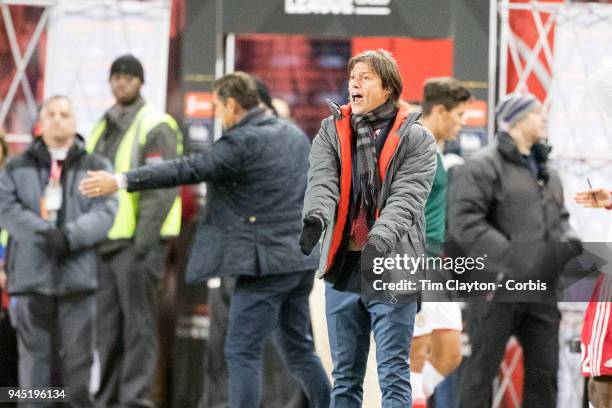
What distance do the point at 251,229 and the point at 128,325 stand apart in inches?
47.4

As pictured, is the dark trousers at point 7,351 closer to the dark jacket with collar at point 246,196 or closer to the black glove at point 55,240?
the black glove at point 55,240

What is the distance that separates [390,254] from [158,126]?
2.28 metres

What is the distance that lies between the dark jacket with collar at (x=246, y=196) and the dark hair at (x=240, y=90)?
54 mm

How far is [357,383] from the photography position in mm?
4082

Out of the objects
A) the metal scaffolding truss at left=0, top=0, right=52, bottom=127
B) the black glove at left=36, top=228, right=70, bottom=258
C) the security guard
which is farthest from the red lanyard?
the metal scaffolding truss at left=0, top=0, right=52, bottom=127

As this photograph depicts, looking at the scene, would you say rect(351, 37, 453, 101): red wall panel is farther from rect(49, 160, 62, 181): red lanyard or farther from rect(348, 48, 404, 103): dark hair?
rect(348, 48, 404, 103): dark hair

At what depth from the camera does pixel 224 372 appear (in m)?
6.16

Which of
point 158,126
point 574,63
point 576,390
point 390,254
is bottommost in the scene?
point 576,390

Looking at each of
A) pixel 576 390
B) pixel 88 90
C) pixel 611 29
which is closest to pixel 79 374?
pixel 88 90

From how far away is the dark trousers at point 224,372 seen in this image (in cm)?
609

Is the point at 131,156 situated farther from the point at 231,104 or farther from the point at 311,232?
the point at 311,232

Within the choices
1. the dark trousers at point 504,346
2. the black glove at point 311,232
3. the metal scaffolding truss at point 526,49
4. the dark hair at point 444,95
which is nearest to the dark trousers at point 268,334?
the dark trousers at point 504,346

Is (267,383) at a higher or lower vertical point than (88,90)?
lower

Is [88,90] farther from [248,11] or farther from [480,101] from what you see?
[480,101]
